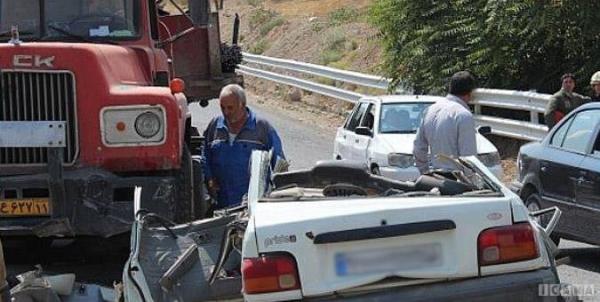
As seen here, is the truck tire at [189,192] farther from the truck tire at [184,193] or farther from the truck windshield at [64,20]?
the truck windshield at [64,20]

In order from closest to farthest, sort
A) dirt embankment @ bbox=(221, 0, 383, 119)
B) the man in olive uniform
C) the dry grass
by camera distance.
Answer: the man in olive uniform, dirt embankment @ bbox=(221, 0, 383, 119), the dry grass

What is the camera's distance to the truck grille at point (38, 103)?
28.0ft

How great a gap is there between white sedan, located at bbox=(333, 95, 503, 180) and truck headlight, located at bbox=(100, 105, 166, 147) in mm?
5469

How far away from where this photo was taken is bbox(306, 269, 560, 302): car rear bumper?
510 centimetres

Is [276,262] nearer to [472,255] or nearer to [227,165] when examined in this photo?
[472,255]

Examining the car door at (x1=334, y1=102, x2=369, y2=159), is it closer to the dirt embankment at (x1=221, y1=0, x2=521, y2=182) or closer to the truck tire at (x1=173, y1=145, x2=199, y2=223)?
the dirt embankment at (x1=221, y1=0, x2=521, y2=182)

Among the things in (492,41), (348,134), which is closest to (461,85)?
(348,134)

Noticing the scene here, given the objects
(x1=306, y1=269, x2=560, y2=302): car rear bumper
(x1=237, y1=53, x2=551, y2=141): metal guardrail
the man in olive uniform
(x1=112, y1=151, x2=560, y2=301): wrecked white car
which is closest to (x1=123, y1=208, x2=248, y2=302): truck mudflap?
(x1=112, y1=151, x2=560, y2=301): wrecked white car

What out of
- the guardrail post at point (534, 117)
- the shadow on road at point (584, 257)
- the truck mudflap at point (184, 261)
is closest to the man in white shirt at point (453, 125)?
the shadow on road at point (584, 257)

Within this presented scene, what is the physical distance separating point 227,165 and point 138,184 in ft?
2.35

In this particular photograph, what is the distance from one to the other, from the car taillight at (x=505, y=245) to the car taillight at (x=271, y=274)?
891mm

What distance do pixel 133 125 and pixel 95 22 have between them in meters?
1.64

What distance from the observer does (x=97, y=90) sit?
8.52 m

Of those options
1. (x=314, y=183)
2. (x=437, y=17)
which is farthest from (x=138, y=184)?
(x=437, y=17)
